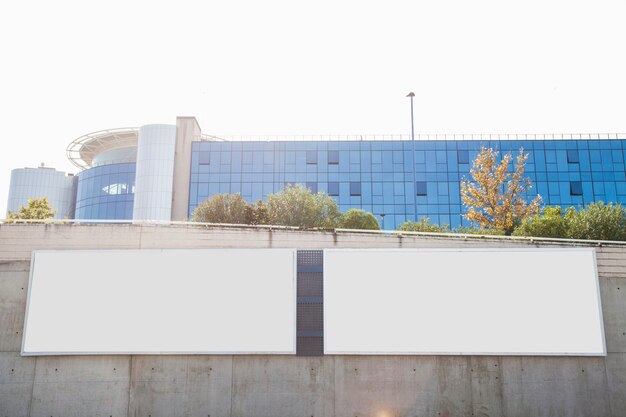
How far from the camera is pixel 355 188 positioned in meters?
54.9

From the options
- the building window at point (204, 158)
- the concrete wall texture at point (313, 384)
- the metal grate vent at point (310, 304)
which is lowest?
the concrete wall texture at point (313, 384)

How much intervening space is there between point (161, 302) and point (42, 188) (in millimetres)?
69120

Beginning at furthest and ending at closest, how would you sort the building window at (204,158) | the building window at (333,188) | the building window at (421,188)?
the building window at (204,158) → the building window at (333,188) → the building window at (421,188)

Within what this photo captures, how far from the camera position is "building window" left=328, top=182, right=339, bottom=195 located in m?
54.6

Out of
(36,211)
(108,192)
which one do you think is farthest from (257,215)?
(108,192)

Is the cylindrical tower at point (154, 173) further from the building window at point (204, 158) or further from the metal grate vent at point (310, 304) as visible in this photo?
the metal grate vent at point (310, 304)

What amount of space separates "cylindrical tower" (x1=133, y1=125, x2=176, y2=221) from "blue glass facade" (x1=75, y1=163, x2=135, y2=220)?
9.18 feet

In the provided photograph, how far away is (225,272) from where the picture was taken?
52.1ft

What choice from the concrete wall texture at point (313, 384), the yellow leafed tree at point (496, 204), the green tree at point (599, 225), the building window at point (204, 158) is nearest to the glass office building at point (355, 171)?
the building window at point (204, 158)

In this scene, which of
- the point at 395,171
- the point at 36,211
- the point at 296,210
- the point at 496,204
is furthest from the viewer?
the point at 395,171

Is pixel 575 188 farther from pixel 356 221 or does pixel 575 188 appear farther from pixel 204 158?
pixel 204 158

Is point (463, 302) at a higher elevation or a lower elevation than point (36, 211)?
lower

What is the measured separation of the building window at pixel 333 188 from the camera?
54.6m

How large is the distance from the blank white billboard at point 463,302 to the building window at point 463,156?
40.8 metres
